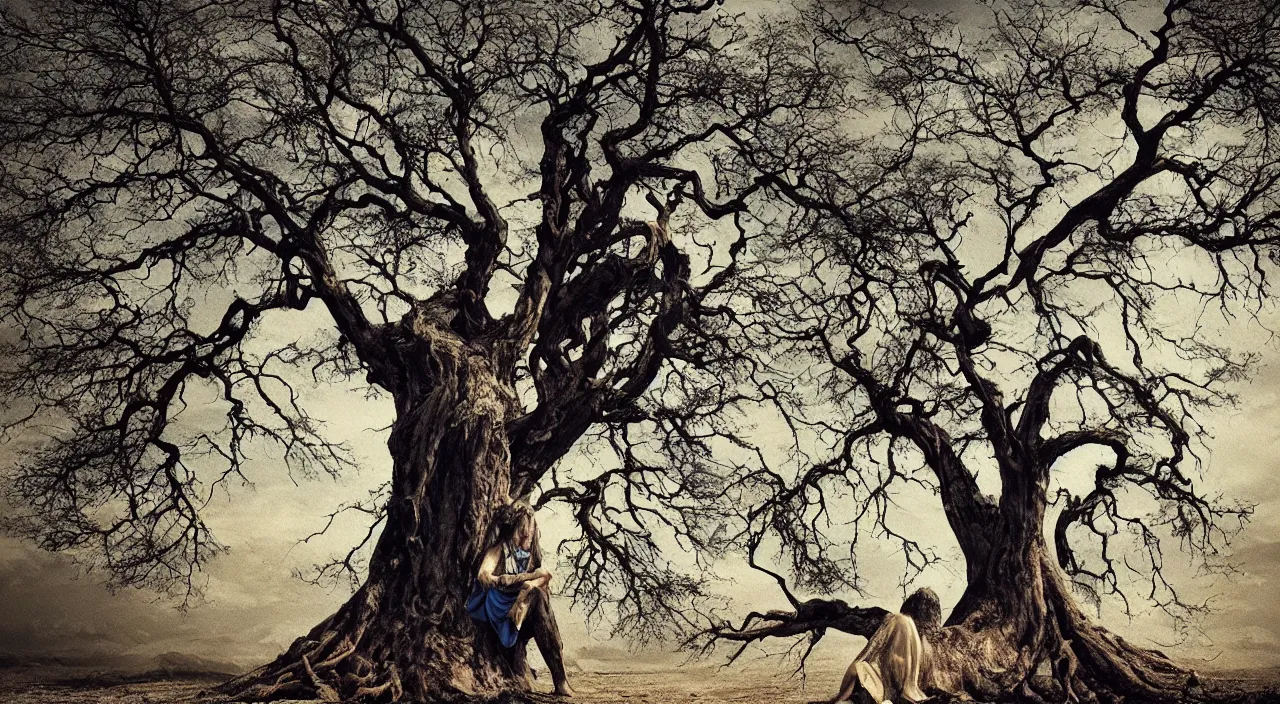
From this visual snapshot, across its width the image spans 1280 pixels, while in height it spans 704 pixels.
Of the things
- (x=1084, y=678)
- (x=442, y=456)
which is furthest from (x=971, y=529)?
(x=442, y=456)

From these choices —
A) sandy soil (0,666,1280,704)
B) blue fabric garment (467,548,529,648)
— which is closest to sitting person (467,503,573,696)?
blue fabric garment (467,548,529,648)

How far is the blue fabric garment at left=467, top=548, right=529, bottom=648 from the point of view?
34.0 feet

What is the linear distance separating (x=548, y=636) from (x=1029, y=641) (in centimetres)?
409

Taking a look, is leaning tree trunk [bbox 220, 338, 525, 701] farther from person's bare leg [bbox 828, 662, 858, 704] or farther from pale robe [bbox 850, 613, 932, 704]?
→ pale robe [bbox 850, 613, 932, 704]

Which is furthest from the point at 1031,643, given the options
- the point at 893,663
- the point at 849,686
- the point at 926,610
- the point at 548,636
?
the point at 548,636

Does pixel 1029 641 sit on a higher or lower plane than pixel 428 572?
lower

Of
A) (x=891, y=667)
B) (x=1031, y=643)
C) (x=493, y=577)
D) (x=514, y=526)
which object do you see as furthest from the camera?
(x=1031, y=643)

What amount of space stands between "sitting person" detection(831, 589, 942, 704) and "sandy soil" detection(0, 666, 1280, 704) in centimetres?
194

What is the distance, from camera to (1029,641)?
10.9 meters

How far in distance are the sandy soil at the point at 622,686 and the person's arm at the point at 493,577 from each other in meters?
0.95

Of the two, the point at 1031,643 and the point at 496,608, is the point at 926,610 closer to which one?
the point at 1031,643

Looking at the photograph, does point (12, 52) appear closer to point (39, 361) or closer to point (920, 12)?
point (39, 361)

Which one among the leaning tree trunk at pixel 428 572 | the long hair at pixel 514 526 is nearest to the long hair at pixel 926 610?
the long hair at pixel 514 526

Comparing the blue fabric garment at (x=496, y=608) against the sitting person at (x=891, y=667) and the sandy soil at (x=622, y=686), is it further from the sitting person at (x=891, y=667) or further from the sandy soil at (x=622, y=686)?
the sitting person at (x=891, y=667)
